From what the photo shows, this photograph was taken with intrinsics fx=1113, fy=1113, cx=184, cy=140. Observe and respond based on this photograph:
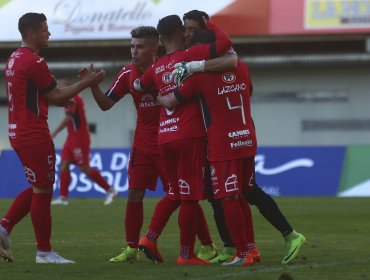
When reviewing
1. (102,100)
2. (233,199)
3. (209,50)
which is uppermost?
(209,50)

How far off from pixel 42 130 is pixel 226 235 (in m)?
1.99

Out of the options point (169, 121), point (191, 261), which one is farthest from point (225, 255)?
point (169, 121)

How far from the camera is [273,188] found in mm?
22406

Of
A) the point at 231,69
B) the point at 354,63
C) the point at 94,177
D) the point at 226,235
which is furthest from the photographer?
the point at 354,63

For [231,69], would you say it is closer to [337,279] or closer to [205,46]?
[205,46]

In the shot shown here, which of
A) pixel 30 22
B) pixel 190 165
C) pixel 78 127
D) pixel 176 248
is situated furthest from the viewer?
pixel 78 127

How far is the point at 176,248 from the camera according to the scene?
11.5 metres

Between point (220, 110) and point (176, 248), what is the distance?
8.31ft

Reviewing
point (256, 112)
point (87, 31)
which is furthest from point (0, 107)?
point (256, 112)

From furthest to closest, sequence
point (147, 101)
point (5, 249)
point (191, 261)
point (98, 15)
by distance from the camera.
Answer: point (98, 15), point (147, 101), point (5, 249), point (191, 261)

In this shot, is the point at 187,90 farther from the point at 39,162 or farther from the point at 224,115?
the point at 39,162

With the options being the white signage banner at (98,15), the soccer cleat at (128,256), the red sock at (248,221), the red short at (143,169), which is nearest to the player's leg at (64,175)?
the white signage banner at (98,15)

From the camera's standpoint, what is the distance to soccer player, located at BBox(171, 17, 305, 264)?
9.63m

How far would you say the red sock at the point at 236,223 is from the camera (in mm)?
9391
